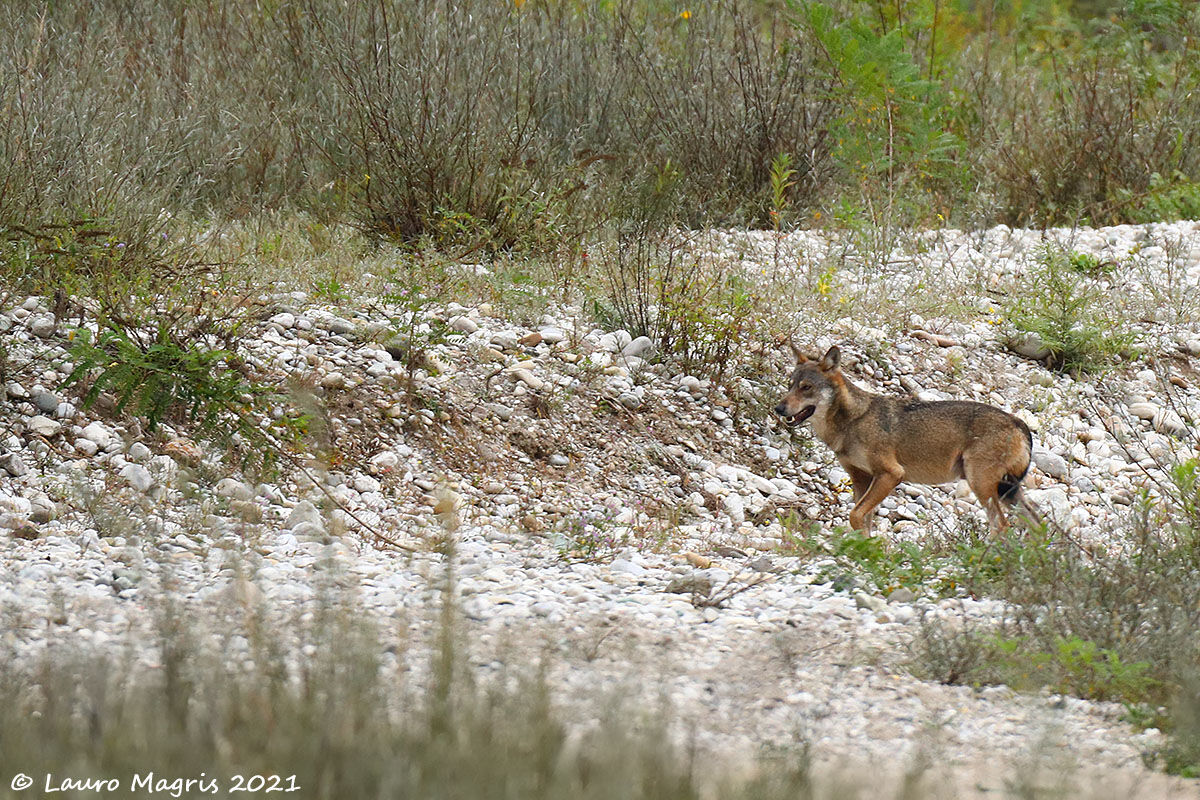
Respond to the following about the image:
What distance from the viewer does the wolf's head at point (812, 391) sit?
627 cm

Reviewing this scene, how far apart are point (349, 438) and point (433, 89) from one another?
359 cm

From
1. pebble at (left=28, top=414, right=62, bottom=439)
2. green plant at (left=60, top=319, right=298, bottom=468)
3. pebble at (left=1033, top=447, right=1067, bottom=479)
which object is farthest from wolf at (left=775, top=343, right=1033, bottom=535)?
pebble at (left=28, top=414, right=62, bottom=439)

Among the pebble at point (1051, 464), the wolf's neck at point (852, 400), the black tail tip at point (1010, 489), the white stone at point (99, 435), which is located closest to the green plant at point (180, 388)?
the white stone at point (99, 435)

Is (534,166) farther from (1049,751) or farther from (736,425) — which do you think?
(1049,751)

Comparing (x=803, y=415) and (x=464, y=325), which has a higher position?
(x=803, y=415)

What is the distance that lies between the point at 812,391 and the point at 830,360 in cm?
17

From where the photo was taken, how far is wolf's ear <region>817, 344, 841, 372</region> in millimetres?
6258

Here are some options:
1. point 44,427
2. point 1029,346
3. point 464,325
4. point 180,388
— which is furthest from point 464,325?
point 1029,346

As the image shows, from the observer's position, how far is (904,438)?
6.09 meters

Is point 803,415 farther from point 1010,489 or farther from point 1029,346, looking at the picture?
point 1029,346

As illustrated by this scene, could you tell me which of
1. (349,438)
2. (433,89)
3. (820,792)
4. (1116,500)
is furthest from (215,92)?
(820,792)

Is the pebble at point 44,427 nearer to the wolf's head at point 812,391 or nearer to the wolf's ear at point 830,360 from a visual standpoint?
the wolf's head at point 812,391

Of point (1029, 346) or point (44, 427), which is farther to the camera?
point (1029, 346)

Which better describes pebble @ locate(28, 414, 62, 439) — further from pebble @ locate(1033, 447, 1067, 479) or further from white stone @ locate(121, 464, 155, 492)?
pebble @ locate(1033, 447, 1067, 479)
